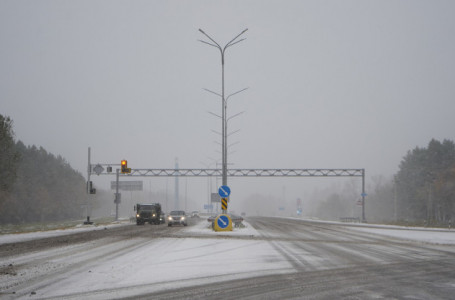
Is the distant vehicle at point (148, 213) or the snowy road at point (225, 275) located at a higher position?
the snowy road at point (225, 275)

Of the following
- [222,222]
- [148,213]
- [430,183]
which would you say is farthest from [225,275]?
[430,183]

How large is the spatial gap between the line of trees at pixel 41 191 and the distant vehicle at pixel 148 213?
28.2 m

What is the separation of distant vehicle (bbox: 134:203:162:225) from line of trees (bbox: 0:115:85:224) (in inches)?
1109

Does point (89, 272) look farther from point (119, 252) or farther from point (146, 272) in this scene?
point (119, 252)

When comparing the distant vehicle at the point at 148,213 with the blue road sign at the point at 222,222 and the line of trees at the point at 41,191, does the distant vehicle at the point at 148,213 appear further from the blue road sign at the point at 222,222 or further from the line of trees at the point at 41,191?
the line of trees at the point at 41,191

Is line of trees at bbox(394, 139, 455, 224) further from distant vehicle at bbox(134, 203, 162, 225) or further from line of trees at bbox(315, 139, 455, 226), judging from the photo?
distant vehicle at bbox(134, 203, 162, 225)

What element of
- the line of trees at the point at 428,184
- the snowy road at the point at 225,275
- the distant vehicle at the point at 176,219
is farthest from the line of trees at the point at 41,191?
the line of trees at the point at 428,184

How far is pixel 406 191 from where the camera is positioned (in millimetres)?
101062

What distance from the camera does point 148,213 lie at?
155 ft

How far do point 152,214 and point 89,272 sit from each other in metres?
37.5

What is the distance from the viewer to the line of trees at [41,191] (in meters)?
87.1

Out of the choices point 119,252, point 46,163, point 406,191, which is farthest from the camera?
point 46,163

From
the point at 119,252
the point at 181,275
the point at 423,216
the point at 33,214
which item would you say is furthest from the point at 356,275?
the point at 33,214

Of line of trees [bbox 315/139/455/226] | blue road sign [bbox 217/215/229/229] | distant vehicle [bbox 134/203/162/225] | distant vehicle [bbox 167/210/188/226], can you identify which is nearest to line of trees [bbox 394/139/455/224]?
line of trees [bbox 315/139/455/226]
